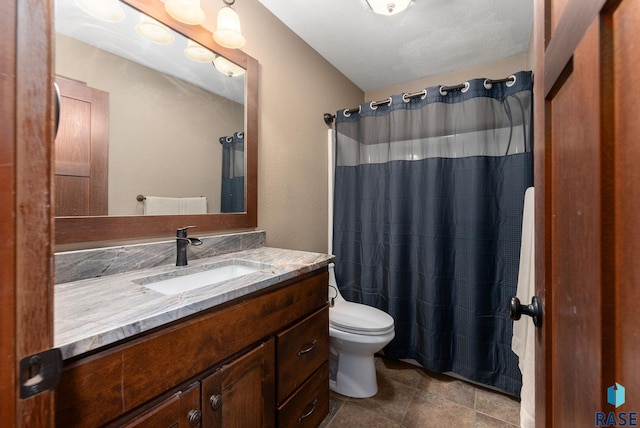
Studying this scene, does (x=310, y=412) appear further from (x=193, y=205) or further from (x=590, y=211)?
(x=590, y=211)

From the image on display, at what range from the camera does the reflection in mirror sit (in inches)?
39.1

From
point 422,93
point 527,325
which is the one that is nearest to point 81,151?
point 422,93

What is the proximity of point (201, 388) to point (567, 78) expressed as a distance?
1132mm

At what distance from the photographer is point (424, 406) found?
161 centimetres

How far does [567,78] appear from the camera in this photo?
494 mm

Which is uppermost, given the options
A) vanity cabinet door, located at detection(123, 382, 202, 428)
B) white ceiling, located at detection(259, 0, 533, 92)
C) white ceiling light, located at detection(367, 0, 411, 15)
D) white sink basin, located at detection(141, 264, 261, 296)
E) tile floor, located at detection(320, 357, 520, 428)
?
white ceiling, located at detection(259, 0, 533, 92)

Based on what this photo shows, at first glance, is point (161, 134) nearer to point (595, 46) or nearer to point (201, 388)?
point (201, 388)

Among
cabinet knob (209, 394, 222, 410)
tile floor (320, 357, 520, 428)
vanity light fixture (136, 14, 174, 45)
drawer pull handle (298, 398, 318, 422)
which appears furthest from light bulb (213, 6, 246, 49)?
tile floor (320, 357, 520, 428)

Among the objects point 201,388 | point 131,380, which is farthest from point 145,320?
point 201,388

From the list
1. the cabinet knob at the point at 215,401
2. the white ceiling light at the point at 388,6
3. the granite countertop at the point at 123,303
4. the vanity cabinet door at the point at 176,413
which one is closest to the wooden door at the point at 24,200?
the granite countertop at the point at 123,303

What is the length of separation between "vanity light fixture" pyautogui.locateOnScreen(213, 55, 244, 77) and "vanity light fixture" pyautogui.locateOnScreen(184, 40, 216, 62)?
29 millimetres

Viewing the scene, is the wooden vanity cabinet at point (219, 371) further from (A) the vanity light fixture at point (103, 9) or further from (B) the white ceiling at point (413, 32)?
(B) the white ceiling at point (413, 32)

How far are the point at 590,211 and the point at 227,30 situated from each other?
4.99 feet

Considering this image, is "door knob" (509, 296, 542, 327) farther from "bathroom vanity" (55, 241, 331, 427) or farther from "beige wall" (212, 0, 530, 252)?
"beige wall" (212, 0, 530, 252)
